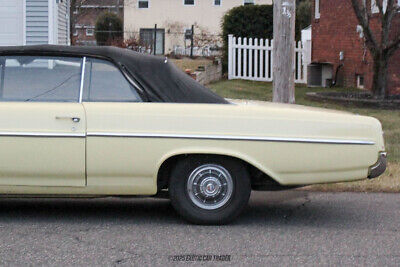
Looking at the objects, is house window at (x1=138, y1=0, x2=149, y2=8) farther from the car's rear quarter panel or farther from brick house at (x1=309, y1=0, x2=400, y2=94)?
the car's rear quarter panel

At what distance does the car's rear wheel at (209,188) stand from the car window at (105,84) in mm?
749

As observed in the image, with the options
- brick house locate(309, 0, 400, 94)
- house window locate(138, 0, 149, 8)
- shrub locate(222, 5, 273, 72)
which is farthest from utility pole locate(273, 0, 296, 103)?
house window locate(138, 0, 149, 8)

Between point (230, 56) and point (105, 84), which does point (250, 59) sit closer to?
point (230, 56)

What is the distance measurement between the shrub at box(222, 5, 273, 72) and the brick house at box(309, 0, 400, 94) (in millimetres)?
1404

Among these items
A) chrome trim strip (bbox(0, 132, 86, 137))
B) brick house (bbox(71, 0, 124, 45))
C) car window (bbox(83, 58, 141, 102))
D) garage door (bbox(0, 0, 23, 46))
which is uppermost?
brick house (bbox(71, 0, 124, 45))

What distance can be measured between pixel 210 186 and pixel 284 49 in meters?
3.81

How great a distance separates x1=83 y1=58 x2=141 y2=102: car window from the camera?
21.2 ft

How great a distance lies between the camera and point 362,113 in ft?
46.4

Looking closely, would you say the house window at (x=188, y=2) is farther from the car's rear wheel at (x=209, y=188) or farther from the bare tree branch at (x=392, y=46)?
the car's rear wheel at (x=209, y=188)

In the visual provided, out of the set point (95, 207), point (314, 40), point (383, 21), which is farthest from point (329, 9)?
point (95, 207)

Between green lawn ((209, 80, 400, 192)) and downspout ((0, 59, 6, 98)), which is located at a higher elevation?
downspout ((0, 59, 6, 98))

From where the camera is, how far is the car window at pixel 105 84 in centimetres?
645

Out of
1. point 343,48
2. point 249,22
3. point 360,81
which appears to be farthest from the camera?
point 249,22

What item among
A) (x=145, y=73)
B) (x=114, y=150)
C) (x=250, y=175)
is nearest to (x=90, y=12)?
(x=145, y=73)
